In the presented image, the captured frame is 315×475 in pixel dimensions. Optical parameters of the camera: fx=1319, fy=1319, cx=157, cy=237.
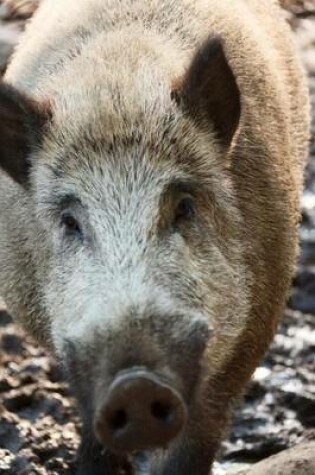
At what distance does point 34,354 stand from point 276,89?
5.61 feet

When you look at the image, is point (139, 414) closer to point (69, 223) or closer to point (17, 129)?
point (69, 223)

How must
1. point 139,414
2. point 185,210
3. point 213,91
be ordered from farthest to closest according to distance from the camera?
1. point 213,91
2. point 185,210
3. point 139,414

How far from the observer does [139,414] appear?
10.9ft

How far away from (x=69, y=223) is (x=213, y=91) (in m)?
0.62

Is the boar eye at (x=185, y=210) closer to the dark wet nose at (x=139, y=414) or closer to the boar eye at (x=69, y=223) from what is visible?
the boar eye at (x=69, y=223)

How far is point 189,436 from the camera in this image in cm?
449

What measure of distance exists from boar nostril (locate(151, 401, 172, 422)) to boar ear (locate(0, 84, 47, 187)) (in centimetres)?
116

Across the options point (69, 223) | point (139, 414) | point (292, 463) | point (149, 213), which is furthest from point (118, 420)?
point (292, 463)

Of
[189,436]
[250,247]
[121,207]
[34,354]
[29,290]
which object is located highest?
[121,207]

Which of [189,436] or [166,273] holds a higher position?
[166,273]

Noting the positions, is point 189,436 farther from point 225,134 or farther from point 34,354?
point 34,354

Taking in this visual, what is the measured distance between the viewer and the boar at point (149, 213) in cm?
350

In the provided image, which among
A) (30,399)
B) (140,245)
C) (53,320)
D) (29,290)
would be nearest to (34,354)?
(30,399)

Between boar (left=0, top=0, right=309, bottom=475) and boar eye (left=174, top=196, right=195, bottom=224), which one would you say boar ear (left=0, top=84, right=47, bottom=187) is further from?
boar eye (left=174, top=196, right=195, bottom=224)
